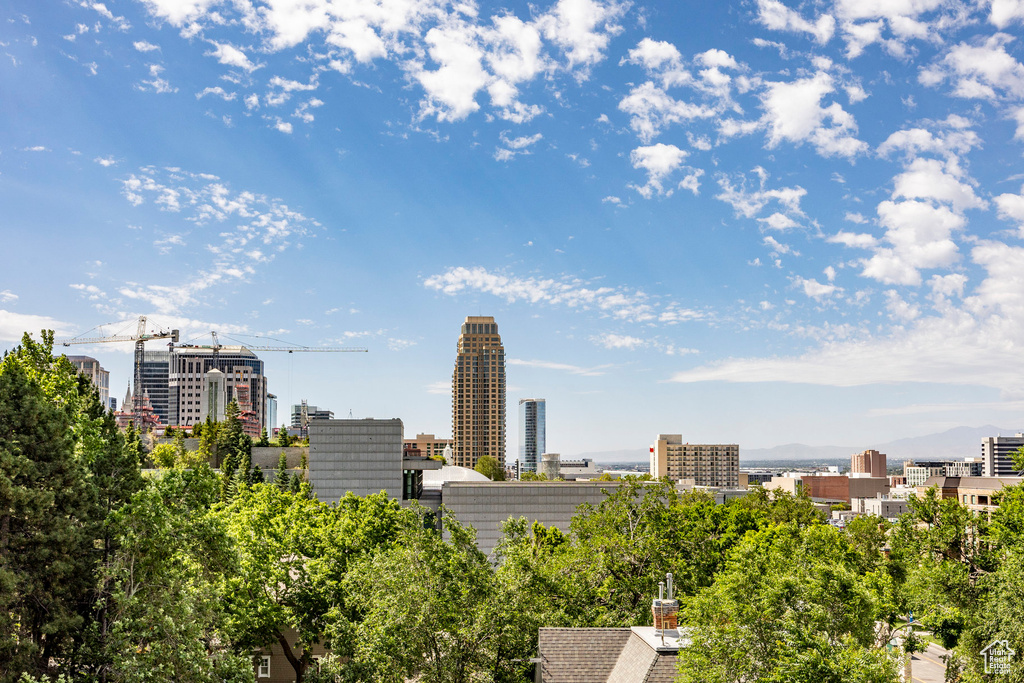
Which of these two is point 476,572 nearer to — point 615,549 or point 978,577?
point 615,549

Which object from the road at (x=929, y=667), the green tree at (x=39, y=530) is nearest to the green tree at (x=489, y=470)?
the road at (x=929, y=667)

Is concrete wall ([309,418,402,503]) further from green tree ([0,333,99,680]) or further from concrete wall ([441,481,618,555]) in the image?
green tree ([0,333,99,680])

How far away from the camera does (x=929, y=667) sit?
53312 mm

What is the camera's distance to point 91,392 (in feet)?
109

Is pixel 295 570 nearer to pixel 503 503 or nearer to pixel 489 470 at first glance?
pixel 503 503

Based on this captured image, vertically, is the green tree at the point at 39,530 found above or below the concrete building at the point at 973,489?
above

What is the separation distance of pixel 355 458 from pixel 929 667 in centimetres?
4894

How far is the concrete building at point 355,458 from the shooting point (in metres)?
63.3

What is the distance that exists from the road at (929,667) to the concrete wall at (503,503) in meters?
26.4

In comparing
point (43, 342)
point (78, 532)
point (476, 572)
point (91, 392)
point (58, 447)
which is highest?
point (43, 342)

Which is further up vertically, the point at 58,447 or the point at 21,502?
the point at 58,447

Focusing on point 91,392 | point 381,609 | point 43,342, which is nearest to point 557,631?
point 381,609

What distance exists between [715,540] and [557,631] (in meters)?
19.2

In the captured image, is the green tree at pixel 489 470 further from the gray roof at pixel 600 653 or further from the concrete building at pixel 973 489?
the gray roof at pixel 600 653
